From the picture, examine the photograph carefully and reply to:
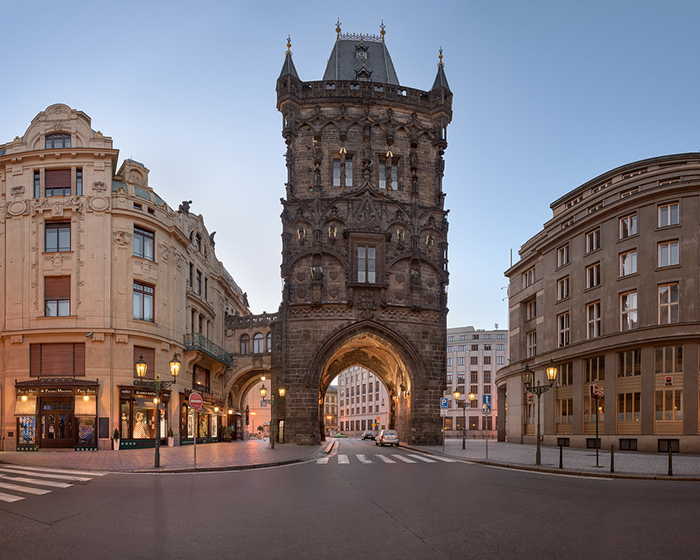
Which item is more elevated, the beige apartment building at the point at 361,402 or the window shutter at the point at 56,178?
the window shutter at the point at 56,178

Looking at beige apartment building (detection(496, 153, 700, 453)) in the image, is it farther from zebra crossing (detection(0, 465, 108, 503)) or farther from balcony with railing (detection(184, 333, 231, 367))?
zebra crossing (detection(0, 465, 108, 503))

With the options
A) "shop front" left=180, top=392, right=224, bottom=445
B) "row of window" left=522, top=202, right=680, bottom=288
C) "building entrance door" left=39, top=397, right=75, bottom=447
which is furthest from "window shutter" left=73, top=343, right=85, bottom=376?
"row of window" left=522, top=202, right=680, bottom=288

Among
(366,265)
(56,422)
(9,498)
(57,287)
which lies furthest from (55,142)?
(9,498)

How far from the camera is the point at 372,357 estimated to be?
5434 centimetres

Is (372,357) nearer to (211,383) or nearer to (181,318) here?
(211,383)

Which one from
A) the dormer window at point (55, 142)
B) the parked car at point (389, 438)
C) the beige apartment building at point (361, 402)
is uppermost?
the dormer window at point (55, 142)

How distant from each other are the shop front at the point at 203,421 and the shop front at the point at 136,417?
2455 mm

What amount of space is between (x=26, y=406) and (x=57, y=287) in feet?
20.1

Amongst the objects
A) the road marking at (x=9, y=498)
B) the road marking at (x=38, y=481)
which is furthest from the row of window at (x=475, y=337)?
the road marking at (x=9, y=498)

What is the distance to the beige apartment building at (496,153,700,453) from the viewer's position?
30984 millimetres

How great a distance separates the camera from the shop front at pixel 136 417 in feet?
106

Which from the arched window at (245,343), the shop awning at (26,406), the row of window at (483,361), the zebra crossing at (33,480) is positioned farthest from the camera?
the row of window at (483,361)

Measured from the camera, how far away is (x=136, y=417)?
1303 inches

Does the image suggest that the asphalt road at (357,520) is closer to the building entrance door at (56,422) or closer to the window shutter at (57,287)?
the building entrance door at (56,422)
